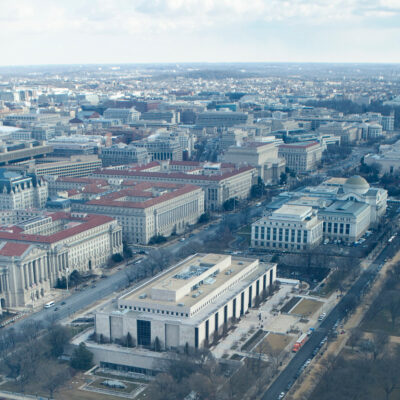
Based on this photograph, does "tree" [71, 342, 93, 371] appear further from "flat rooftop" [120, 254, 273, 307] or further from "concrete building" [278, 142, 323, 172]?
"concrete building" [278, 142, 323, 172]

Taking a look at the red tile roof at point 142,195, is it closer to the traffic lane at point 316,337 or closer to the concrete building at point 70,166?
the concrete building at point 70,166

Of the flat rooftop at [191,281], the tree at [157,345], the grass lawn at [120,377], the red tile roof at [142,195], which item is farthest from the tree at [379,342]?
the red tile roof at [142,195]

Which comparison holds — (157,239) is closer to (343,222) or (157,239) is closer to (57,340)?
(343,222)

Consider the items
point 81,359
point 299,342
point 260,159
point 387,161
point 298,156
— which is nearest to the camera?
point 81,359

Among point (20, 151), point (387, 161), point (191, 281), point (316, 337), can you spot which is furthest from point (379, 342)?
point (20, 151)

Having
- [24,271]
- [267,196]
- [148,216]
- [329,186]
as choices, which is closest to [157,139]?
[267,196]

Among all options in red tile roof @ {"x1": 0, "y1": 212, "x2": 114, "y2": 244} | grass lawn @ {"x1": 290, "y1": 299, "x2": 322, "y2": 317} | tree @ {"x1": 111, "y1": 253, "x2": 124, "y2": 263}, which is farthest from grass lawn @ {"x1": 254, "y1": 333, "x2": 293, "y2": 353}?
A: red tile roof @ {"x1": 0, "y1": 212, "x2": 114, "y2": 244}
